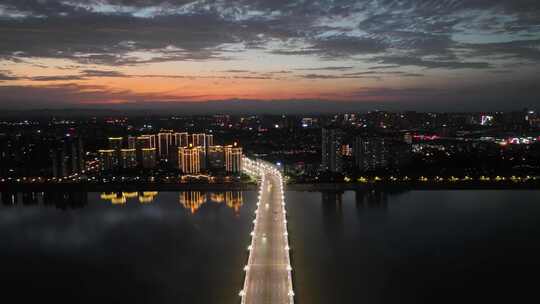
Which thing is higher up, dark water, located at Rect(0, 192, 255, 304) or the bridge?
the bridge

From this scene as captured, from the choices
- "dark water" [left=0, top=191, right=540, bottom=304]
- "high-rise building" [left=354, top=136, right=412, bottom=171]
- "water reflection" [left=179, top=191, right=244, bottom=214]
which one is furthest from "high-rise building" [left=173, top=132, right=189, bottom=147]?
"dark water" [left=0, top=191, right=540, bottom=304]

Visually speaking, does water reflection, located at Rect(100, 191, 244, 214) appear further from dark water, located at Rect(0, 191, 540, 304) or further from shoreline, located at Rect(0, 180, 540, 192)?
shoreline, located at Rect(0, 180, 540, 192)

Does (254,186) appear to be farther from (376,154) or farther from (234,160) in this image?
(376,154)

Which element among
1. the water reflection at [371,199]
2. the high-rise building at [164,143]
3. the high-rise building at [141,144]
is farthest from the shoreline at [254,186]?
the high-rise building at [164,143]

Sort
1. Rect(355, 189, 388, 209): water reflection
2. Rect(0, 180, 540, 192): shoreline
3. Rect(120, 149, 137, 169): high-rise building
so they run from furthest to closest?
1. Rect(120, 149, 137, 169): high-rise building
2. Rect(0, 180, 540, 192): shoreline
3. Rect(355, 189, 388, 209): water reflection

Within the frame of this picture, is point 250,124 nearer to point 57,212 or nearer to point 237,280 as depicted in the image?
point 57,212

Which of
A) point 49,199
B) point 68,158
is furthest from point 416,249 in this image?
point 68,158

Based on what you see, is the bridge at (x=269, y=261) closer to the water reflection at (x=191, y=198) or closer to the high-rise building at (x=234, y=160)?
the water reflection at (x=191, y=198)
